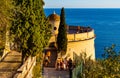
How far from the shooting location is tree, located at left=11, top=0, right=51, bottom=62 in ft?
58.9

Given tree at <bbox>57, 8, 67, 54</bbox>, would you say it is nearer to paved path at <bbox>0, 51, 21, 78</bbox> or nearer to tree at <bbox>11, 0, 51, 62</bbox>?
paved path at <bbox>0, 51, 21, 78</bbox>

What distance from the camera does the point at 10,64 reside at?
19.6 meters

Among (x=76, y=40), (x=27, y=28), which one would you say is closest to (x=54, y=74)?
(x=27, y=28)

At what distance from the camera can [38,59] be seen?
22.3 m

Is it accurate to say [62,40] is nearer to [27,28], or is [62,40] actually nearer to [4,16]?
[27,28]

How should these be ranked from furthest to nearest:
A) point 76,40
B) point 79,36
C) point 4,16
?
point 79,36 < point 76,40 < point 4,16

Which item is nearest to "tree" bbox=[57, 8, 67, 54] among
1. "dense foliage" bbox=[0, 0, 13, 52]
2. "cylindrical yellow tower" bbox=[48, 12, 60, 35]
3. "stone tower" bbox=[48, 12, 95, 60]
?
"stone tower" bbox=[48, 12, 95, 60]

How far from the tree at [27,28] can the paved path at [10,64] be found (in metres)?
0.95

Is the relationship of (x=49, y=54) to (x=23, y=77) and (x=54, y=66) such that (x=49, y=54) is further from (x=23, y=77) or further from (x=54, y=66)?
(x=23, y=77)

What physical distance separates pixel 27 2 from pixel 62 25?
32.3 ft

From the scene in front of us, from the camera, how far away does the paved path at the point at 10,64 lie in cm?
1717

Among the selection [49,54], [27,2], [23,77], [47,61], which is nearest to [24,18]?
[27,2]

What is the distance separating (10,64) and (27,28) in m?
2.79

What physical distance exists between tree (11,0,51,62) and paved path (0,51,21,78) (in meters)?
0.95
